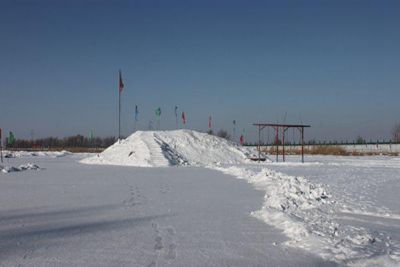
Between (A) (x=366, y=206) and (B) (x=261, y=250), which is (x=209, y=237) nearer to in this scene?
(B) (x=261, y=250)

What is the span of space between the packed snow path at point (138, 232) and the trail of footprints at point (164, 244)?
0.04ft

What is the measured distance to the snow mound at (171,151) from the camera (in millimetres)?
32500

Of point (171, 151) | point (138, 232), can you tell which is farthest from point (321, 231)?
point (171, 151)

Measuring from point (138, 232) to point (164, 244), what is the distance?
979 mm

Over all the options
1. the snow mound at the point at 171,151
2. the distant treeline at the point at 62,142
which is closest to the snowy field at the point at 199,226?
the snow mound at the point at 171,151

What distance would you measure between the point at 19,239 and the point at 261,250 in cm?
363

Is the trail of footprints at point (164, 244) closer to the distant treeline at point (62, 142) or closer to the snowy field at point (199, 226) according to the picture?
the snowy field at point (199, 226)

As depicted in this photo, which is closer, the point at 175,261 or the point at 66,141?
the point at 175,261

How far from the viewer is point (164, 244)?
6.03 m

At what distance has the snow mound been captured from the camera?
3250cm

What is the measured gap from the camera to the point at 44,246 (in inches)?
231

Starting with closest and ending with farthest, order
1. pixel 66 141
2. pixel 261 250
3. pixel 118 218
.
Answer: pixel 261 250, pixel 118 218, pixel 66 141

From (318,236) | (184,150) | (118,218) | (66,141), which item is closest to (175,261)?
(318,236)

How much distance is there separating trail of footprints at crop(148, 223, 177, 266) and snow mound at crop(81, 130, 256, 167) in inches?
936
